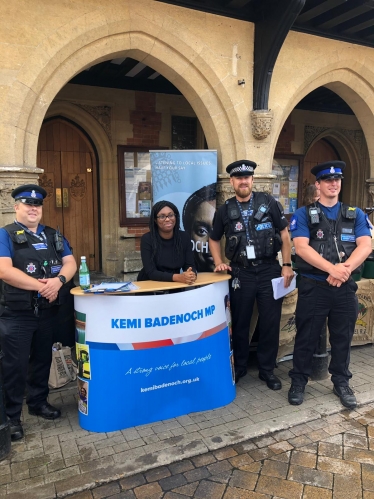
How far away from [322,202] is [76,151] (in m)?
4.70

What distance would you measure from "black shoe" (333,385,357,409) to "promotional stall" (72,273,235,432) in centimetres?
115

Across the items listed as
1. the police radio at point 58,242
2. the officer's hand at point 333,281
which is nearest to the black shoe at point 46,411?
the police radio at point 58,242

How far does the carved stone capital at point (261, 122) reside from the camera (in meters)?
Result: 4.66

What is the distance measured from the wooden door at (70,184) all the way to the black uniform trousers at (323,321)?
14.7ft

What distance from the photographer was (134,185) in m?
6.75

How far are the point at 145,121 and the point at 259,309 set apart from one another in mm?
4420

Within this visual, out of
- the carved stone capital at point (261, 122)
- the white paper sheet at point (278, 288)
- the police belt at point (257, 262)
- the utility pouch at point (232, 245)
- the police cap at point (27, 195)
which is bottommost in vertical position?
the white paper sheet at point (278, 288)

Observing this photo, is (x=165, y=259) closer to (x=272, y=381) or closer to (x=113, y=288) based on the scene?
(x=113, y=288)

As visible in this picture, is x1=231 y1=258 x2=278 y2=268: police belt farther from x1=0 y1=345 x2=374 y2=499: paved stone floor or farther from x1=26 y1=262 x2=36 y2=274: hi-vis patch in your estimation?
x1=26 y1=262 x2=36 y2=274: hi-vis patch

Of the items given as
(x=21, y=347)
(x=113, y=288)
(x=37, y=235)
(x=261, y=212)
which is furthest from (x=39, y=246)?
(x=261, y=212)

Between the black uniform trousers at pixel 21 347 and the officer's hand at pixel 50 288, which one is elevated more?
the officer's hand at pixel 50 288

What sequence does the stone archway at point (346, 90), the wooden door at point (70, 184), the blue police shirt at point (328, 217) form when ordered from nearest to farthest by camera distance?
the blue police shirt at point (328, 217) → the stone archway at point (346, 90) → the wooden door at point (70, 184)

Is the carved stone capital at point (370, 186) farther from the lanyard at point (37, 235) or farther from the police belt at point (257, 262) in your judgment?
the lanyard at point (37, 235)

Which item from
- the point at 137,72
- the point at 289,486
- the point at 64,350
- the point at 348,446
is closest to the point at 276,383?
the point at 348,446
